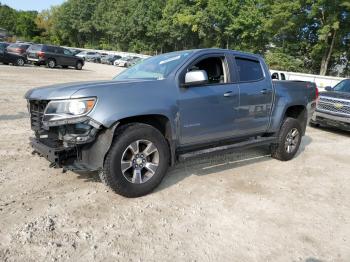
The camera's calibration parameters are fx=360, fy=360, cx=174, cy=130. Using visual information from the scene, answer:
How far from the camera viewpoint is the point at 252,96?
5.72m

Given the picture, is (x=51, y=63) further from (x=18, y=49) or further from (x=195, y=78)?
(x=195, y=78)

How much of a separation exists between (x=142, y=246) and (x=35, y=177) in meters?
2.23

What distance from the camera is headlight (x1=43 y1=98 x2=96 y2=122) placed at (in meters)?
4.09

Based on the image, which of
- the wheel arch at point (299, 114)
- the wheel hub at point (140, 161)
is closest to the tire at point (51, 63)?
the wheel arch at point (299, 114)

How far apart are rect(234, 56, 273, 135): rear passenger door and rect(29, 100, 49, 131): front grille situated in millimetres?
2808

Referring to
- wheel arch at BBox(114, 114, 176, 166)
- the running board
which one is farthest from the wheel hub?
the running board

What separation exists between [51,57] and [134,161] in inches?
969

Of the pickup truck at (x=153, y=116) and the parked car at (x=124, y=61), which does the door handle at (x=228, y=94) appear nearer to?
the pickup truck at (x=153, y=116)

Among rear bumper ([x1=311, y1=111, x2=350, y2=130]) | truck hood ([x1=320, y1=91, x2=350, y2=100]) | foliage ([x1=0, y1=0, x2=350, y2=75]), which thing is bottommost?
rear bumper ([x1=311, y1=111, x2=350, y2=130])

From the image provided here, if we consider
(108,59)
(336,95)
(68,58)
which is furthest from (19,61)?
(108,59)

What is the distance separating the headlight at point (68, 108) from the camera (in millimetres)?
4094

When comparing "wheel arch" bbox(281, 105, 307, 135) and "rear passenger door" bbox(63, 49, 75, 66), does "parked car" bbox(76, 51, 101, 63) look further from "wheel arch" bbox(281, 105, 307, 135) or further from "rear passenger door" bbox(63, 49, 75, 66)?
"wheel arch" bbox(281, 105, 307, 135)

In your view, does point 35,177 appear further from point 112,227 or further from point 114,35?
point 114,35

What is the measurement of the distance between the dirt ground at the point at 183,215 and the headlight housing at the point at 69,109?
1014 millimetres
